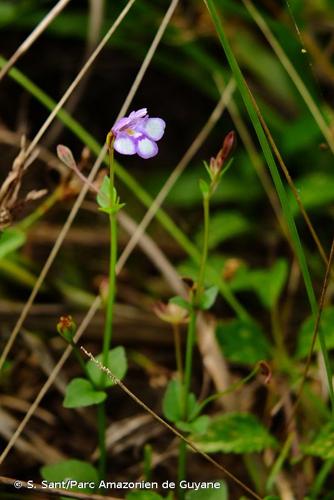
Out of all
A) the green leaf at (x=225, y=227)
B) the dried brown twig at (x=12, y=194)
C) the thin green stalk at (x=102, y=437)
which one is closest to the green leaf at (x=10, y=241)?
the dried brown twig at (x=12, y=194)

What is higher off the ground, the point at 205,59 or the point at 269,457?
the point at 205,59

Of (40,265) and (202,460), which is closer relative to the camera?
(202,460)

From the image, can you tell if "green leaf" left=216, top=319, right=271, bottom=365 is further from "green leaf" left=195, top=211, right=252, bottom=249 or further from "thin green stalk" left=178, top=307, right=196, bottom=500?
"green leaf" left=195, top=211, right=252, bottom=249

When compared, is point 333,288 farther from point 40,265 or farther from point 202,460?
point 40,265

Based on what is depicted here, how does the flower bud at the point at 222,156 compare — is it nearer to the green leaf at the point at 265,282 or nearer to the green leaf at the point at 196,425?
the green leaf at the point at 196,425

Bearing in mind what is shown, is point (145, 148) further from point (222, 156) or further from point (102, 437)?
point (102, 437)

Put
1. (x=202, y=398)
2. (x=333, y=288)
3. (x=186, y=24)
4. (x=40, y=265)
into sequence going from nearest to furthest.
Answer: (x=202, y=398)
(x=333, y=288)
(x=40, y=265)
(x=186, y=24)

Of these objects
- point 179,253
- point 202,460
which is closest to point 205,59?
point 179,253

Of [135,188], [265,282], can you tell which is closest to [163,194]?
[135,188]
